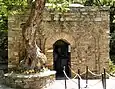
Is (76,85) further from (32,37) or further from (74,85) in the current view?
(32,37)

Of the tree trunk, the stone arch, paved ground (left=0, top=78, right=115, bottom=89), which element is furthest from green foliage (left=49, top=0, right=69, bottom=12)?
paved ground (left=0, top=78, right=115, bottom=89)

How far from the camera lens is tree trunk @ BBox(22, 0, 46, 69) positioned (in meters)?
10.8

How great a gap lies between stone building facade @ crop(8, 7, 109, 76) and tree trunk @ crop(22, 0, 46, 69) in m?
1.03

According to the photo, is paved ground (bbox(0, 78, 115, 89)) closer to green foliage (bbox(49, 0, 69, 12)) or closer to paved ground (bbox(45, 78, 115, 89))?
paved ground (bbox(45, 78, 115, 89))

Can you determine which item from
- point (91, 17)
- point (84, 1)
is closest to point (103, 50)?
point (91, 17)

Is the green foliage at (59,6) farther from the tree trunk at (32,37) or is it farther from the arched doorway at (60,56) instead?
the arched doorway at (60,56)

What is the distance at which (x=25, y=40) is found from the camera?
11.0 m

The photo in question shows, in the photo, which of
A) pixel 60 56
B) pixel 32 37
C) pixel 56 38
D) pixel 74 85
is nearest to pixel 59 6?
pixel 56 38

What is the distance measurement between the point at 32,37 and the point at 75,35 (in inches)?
93.5

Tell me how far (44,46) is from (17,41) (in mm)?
1326

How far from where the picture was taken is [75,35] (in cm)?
1220

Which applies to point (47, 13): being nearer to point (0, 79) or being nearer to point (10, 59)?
point (10, 59)

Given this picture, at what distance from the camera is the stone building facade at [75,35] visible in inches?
470

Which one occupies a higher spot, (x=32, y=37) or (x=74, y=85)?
(x=32, y=37)
